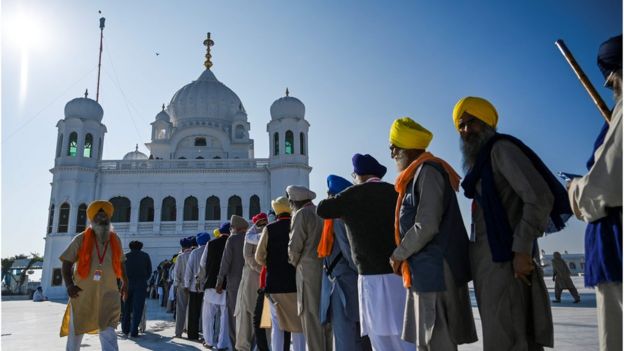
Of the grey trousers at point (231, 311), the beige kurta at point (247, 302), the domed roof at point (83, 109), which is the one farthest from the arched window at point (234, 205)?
the beige kurta at point (247, 302)

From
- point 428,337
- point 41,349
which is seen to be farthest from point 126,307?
point 428,337

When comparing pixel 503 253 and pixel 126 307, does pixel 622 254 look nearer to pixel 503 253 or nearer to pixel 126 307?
pixel 503 253

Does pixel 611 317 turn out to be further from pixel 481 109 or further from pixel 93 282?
pixel 93 282

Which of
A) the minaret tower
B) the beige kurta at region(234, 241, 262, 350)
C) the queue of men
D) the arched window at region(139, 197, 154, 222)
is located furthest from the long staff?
the arched window at region(139, 197, 154, 222)

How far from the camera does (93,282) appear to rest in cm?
459

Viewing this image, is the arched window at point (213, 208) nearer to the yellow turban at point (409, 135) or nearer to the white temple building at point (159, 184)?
the white temple building at point (159, 184)

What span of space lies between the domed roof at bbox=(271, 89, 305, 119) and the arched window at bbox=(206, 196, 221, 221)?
6.85m

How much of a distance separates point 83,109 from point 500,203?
3145 cm

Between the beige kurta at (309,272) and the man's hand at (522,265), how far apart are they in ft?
7.30

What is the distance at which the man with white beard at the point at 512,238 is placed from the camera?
2.39 m

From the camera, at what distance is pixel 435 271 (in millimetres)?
Answer: 2701

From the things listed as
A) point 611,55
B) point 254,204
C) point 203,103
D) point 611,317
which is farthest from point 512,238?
point 203,103

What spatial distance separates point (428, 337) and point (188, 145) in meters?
34.0

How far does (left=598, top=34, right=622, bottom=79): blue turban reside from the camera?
2.03m
